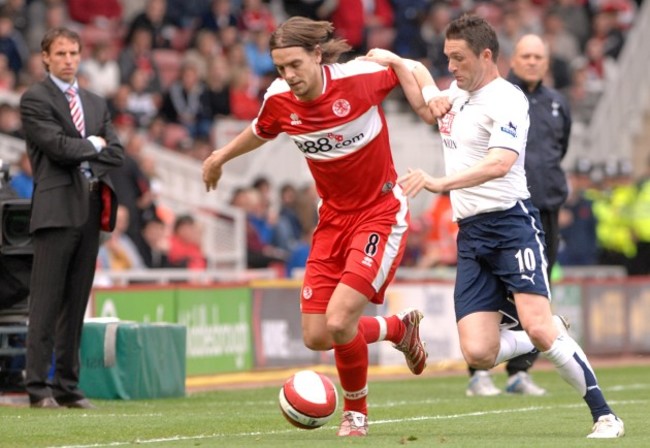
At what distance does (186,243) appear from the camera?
1798cm

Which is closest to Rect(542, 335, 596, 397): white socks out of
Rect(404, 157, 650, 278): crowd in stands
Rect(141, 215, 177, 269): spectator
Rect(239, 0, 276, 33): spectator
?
Rect(141, 215, 177, 269): spectator

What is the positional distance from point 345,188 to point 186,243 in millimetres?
8947

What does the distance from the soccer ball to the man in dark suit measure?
2898 millimetres

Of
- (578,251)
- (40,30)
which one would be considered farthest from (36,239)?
(578,251)

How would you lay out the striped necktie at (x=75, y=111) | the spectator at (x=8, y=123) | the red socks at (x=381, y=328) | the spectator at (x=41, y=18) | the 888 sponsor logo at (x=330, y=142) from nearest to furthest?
the 888 sponsor logo at (x=330, y=142), the red socks at (x=381, y=328), the striped necktie at (x=75, y=111), the spectator at (x=8, y=123), the spectator at (x=41, y=18)

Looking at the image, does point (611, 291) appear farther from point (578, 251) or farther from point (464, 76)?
point (464, 76)

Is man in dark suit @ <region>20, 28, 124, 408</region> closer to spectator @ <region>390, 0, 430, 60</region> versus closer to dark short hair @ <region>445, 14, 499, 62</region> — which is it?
dark short hair @ <region>445, 14, 499, 62</region>

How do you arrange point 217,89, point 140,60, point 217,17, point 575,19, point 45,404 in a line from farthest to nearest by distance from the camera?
point 575,19 < point 217,17 < point 217,89 < point 140,60 < point 45,404

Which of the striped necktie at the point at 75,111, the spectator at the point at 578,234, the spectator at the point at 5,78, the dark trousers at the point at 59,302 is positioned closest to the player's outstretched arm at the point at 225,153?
the dark trousers at the point at 59,302

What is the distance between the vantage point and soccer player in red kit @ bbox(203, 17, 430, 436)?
902 centimetres

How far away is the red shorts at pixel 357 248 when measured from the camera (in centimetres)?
907

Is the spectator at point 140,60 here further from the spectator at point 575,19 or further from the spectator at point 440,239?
the spectator at point 575,19

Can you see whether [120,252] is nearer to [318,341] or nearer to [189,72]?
[189,72]

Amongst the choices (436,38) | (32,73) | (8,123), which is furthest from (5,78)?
(436,38)
